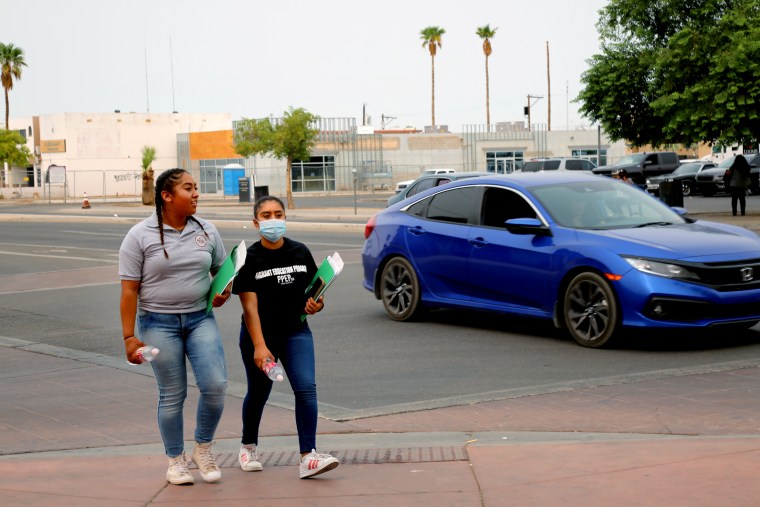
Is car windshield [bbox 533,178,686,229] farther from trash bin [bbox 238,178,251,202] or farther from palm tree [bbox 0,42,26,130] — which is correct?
palm tree [bbox 0,42,26,130]

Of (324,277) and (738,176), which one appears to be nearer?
(324,277)

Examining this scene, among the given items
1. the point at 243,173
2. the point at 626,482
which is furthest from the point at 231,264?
the point at 243,173

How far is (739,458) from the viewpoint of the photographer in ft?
20.6

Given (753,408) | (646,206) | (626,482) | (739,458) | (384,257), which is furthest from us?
(384,257)

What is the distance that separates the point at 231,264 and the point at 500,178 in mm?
6475

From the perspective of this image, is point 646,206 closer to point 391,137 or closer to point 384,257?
point 384,257

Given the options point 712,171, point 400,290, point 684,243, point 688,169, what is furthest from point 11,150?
point 684,243

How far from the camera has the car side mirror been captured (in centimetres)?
1134

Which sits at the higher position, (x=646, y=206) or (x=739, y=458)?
(x=646, y=206)

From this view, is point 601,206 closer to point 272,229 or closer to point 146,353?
point 272,229

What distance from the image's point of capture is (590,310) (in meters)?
10.9

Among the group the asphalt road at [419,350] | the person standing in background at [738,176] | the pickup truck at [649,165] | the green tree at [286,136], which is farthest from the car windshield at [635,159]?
the asphalt road at [419,350]

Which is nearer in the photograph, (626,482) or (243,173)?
(626,482)

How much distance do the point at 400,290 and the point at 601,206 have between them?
248 centimetres
